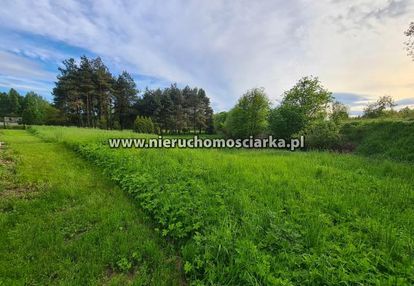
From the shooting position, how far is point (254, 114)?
25.3 metres

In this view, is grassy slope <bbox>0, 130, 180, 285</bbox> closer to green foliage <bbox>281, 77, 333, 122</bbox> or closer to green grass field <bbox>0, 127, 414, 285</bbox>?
green grass field <bbox>0, 127, 414, 285</bbox>

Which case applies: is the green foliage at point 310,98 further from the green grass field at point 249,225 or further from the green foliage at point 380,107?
the green grass field at point 249,225

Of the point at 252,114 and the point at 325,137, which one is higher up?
the point at 252,114

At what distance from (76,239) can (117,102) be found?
42.6 m

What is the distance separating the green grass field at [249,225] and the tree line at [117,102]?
33.5 metres

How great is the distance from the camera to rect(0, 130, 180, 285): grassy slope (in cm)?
230

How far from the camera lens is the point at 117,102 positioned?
41500 millimetres

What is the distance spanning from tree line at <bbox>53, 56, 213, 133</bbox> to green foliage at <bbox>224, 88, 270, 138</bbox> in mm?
16461

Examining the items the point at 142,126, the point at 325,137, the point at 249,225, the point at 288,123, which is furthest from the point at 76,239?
the point at 142,126

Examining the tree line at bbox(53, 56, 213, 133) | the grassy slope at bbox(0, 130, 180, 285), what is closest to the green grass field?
the grassy slope at bbox(0, 130, 180, 285)

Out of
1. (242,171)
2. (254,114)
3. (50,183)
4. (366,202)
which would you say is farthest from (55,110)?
(366,202)

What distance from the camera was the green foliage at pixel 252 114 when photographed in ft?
81.7

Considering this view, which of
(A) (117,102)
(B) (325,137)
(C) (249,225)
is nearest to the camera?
(C) (249,225)

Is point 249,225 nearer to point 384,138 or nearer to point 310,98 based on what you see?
point 384,138
